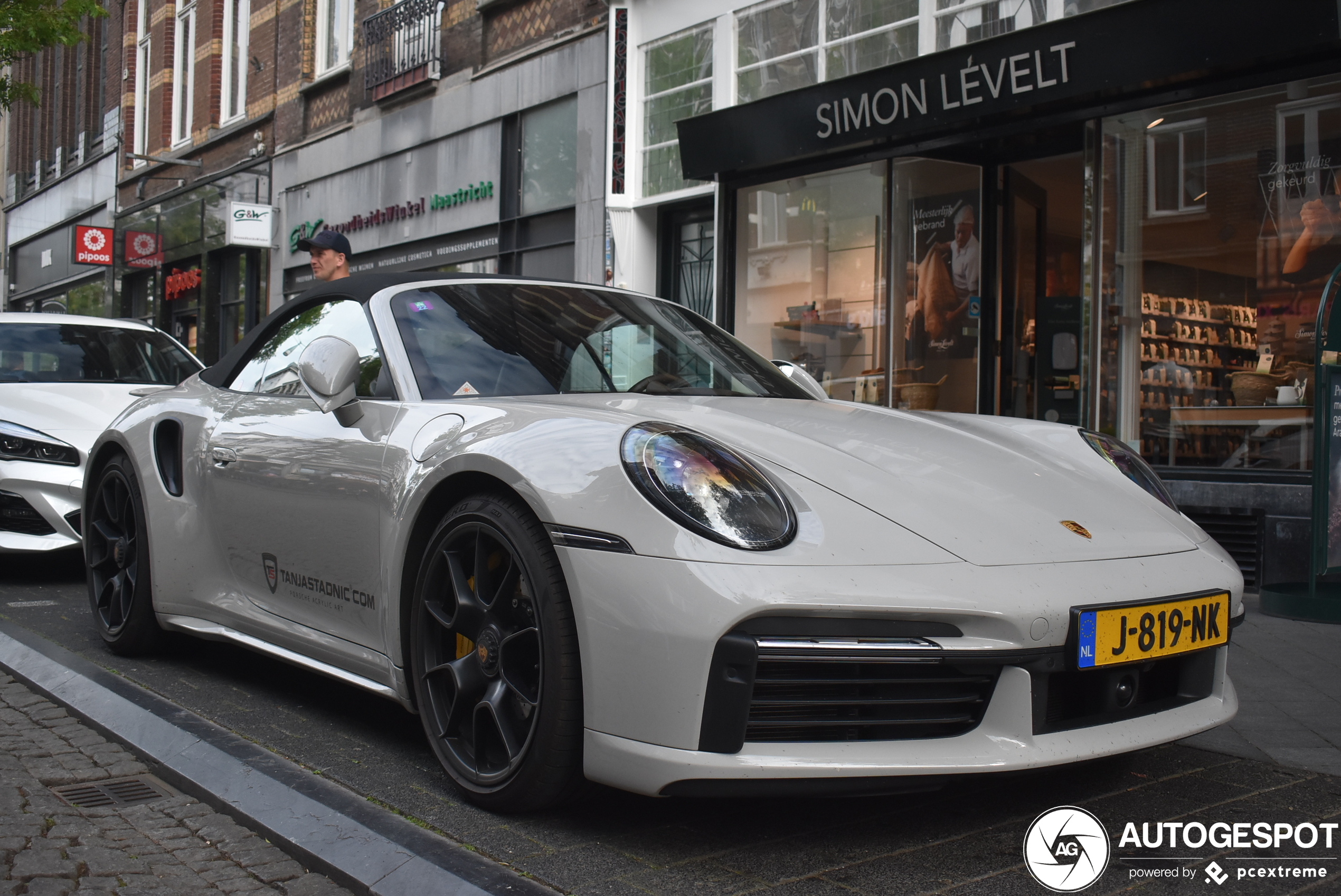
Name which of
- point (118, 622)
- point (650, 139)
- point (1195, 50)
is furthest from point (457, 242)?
point (118, 622)

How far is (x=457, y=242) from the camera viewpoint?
1466 centimetres

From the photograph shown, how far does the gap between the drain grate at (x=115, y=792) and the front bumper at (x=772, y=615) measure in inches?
49.0

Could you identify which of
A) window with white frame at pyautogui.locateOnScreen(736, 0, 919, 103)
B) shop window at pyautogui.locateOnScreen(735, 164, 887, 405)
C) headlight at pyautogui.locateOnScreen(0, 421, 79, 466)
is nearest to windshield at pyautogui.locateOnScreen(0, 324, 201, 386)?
headlight at pyautogui.locateOnScreen(0, 421, 79, 466)

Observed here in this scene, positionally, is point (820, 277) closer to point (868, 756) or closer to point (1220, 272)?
point (1220, 272)

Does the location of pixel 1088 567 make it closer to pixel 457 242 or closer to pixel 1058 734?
pixel 1058 734

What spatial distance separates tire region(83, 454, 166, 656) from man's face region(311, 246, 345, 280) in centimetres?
181

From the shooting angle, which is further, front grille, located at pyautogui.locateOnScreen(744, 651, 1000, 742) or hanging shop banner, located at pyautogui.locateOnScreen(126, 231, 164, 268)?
hanging shop banner, located at pyautogui.locateOnScreen(126, 231, 164, 268)

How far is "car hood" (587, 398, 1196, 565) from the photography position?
8.80 ft

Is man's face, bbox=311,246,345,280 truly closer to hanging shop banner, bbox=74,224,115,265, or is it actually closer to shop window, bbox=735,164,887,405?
shop window, bbox=735,164,887,405

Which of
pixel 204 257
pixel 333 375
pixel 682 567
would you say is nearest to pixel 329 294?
pixel 333 375

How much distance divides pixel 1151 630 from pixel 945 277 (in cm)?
729

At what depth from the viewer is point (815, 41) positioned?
10.2 metres

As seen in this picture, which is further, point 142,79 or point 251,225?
point 142,79

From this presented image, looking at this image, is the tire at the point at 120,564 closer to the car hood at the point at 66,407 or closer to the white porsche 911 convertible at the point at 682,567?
the white porsche 911 convertible at the point at 682,567
